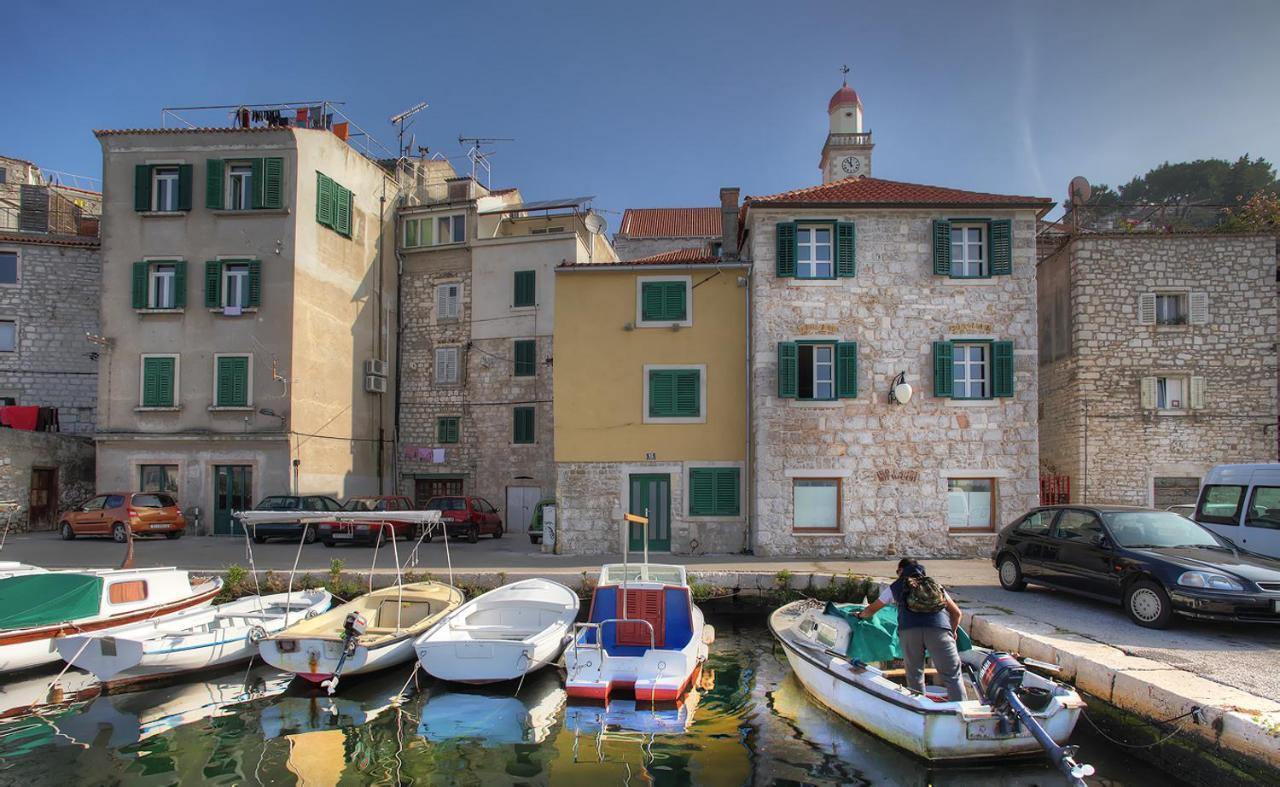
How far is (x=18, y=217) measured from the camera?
31609mm

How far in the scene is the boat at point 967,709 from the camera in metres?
7.79

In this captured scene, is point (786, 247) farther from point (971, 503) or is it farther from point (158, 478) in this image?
point (158, 478)

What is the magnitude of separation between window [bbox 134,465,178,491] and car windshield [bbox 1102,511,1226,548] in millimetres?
25488

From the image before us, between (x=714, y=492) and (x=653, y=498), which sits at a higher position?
(x=714, y=492)

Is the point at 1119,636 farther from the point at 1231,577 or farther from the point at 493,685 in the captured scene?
the point at 493,685

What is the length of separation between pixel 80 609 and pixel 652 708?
31.8 feet

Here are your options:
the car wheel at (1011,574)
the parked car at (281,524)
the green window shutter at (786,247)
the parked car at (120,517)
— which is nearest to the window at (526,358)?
the parked car at (281,524)

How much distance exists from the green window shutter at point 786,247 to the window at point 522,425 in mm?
12592

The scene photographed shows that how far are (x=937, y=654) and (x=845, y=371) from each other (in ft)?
35.8

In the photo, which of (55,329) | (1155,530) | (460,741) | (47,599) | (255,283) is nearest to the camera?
(460,741)

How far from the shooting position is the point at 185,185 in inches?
1003

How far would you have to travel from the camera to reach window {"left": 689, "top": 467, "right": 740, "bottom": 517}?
62.4 feet

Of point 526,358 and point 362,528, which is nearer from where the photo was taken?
point 362,528

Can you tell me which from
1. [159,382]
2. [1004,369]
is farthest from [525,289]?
[1004,369]
